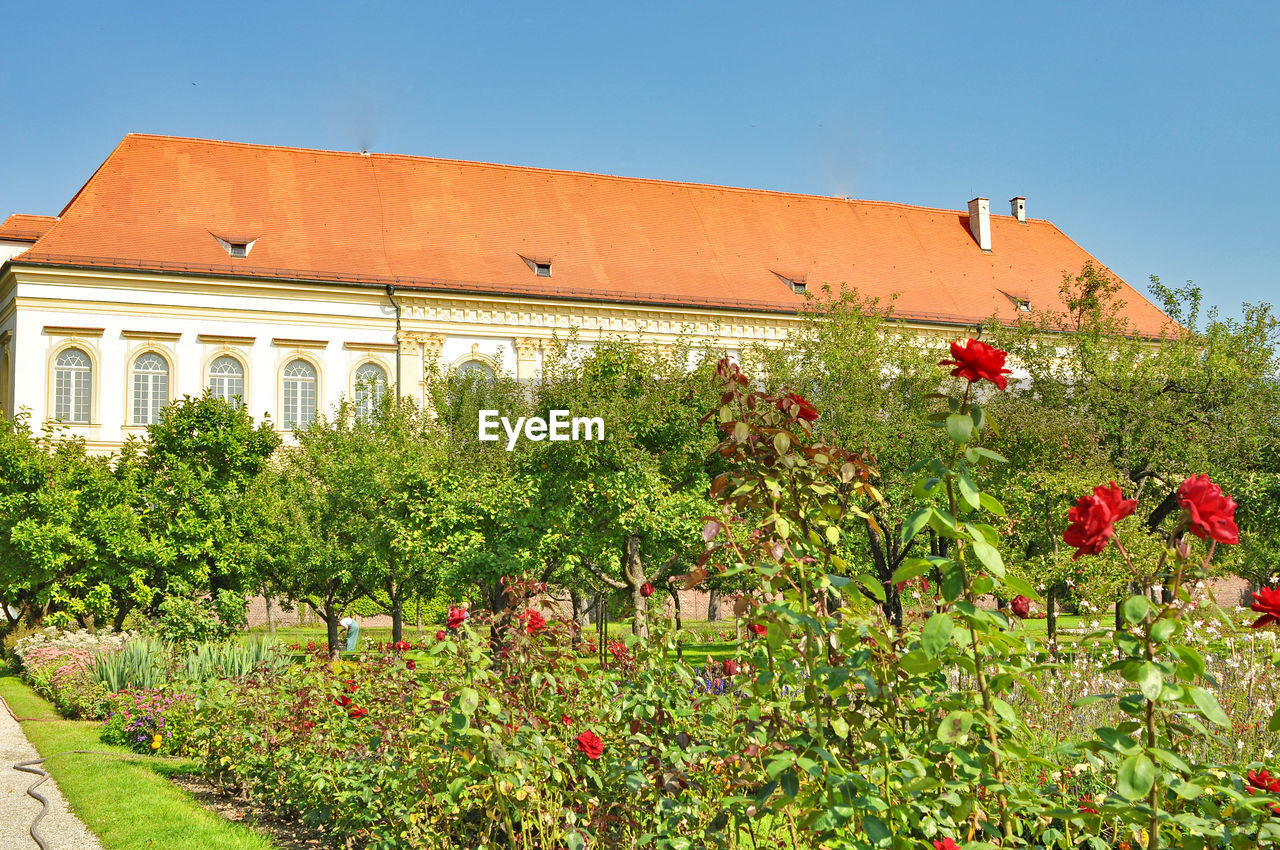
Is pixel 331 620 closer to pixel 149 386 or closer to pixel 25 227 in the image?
pixel 149 386

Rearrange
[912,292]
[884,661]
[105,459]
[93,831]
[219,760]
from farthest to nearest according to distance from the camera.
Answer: [912,292] → [105,459] → [219,760] → [93,831] → [884,661]

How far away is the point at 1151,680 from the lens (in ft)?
8.34

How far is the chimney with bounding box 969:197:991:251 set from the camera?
46.6 m

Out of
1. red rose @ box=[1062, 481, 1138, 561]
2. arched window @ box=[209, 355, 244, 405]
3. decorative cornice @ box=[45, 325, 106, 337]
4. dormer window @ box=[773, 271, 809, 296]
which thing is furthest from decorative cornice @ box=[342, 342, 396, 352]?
red rose @ box=[1062, 481, 1138, 561]

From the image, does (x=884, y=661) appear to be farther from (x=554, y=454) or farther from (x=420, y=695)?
(x=554, y=454)

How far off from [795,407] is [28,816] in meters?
7.54

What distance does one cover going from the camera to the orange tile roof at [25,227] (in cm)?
3638

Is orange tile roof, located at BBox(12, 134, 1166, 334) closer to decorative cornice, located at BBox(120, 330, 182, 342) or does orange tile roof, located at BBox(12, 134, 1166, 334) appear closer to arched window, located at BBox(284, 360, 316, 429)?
decorative cornice, located at BBox(120, 330, 182, 342)

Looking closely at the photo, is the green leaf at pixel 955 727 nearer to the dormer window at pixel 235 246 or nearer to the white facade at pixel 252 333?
the white facade at pixel 252 333

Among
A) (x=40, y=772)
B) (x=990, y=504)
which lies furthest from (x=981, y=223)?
(x=990, y=504)

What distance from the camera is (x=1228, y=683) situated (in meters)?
8.31

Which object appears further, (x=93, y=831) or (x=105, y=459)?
(x=105, y=459)

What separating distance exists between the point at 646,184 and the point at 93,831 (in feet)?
127

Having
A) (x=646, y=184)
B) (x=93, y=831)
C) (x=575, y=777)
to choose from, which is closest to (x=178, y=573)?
(x=93, y=831)
